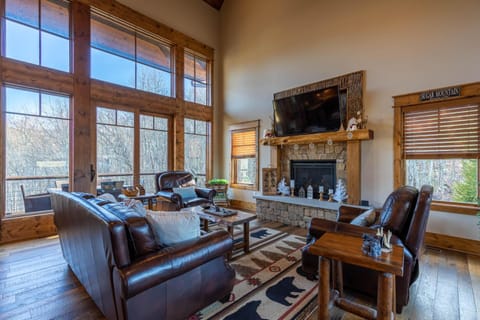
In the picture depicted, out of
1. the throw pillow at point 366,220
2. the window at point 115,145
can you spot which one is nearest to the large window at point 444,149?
the throw pillow at point 366,220

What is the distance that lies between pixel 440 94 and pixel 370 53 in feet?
4.41

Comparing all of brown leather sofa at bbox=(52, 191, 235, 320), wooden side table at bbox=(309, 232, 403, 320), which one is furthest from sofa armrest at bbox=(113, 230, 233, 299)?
wooden side table at bbox=(309, 232, 403, 320)

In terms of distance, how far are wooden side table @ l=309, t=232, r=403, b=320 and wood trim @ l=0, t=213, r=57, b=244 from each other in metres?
4.66

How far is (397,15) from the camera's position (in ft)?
12.7

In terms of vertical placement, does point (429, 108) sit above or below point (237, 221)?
above

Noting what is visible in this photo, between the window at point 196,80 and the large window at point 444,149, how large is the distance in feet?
16.0

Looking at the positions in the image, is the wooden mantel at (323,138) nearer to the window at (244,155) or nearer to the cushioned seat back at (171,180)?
the window at (244,155)

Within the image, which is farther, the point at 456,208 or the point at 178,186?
the point at 178,186

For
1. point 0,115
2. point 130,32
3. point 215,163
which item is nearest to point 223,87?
point 215,163

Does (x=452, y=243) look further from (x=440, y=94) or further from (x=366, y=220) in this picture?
(x=440, y=94)

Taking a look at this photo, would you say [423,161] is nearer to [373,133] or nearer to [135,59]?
[373,133]

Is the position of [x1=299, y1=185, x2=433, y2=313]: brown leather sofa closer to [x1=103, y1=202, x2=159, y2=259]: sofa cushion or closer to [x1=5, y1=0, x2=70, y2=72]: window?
[x1=103, y1=202, x2=159, y2=259]: sofa cushion

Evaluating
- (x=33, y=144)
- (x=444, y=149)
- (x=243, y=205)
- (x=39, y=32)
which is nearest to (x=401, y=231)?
(x=444, y=149)

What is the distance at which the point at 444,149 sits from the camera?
351cm
